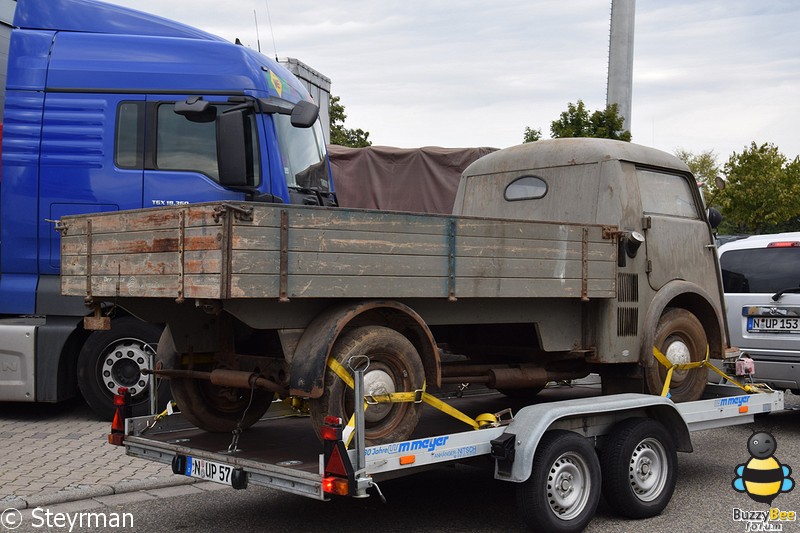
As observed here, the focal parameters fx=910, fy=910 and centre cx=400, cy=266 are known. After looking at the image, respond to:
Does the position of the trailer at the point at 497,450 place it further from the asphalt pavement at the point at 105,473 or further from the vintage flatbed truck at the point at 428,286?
the asphalt pavement at the point at 105,473

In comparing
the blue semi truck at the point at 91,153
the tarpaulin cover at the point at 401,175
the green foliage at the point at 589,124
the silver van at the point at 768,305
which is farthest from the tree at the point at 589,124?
the blue semi truck at the point at 91,153

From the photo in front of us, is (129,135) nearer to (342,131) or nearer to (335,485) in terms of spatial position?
(335,485)

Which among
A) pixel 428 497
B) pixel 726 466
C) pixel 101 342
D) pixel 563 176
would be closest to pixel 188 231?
pixel 428 497

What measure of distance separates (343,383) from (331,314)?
0.39m

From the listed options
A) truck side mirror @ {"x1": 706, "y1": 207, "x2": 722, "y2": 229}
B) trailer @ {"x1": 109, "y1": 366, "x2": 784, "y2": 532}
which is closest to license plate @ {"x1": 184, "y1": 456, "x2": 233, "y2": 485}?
trailer @ {"x1": 109, "y1": 366, "x2": 784, "y2": 532}

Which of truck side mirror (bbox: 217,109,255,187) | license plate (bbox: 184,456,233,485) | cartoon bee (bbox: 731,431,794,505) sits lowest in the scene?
cartoon bee (bbox: 731,431,794,505)

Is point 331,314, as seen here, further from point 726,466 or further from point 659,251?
point 726,466

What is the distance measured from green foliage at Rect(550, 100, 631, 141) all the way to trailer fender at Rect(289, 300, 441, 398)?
1151 cm

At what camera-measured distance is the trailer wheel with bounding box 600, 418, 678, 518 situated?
19.4ft

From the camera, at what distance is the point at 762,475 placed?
6695mm

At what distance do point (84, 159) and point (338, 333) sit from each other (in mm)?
4687

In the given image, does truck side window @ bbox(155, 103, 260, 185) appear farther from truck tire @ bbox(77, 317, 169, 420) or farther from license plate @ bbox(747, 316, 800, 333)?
license plate @ bbox(747, 316, 800, 333)

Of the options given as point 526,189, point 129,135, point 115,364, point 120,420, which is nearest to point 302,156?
point 129,135

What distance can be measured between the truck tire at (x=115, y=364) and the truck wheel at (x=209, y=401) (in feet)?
8.25
